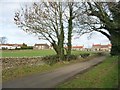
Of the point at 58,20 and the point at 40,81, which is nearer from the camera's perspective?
the point at 40,81

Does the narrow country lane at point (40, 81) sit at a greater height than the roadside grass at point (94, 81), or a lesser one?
lesser

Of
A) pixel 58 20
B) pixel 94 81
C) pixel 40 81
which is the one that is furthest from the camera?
pixel 58 20

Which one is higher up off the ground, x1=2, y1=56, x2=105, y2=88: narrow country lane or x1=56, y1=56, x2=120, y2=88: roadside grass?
x1=56, y1=56, x2=120, y2=88: roadside grass

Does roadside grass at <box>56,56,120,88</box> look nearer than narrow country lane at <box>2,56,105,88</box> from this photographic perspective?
Yes

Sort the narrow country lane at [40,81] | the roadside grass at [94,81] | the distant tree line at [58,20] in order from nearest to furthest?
the roadside grass at [94,81]
the narrow country lane at [40,81]
the distant tree line at [58,20]

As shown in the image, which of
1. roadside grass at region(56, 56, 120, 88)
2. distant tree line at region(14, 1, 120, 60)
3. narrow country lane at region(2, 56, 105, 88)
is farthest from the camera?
distant tree line at region(14, 1, 120, 60)

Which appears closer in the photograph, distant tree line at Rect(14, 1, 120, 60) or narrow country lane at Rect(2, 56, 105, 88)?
narrow country lane at Rect(2, 56, 105, 88)

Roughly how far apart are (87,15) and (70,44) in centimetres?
756

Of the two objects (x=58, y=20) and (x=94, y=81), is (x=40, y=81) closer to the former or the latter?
(x=94, y=81)

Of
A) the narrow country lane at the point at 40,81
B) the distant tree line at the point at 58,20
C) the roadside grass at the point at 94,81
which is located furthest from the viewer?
the distant tree line at the point at 58,20

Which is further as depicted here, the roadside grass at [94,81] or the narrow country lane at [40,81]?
the narrow country lane at [40,81]

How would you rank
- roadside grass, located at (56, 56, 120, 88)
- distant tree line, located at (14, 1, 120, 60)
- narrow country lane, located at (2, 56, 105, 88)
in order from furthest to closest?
distant tree line, located at (14, 1, 120, 60), narrow country lane, located at (2, 56, 105, 88), roadside grass, located at (56, 56, 120, 88)

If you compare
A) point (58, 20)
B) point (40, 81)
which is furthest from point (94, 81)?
point (58, 20)

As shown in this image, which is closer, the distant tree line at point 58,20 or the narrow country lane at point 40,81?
the narrow country lane at point 40,81
